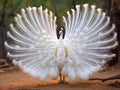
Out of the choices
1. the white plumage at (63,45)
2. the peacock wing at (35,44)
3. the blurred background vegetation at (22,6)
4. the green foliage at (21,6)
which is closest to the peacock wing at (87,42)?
the white plumage at (63,45)

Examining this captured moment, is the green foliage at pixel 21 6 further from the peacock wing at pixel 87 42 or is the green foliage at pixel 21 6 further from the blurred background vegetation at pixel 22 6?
the peacock wing at pixel 87 42

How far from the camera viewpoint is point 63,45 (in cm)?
883

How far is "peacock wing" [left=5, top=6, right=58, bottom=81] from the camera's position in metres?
8.77

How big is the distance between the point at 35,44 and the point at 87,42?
121cm

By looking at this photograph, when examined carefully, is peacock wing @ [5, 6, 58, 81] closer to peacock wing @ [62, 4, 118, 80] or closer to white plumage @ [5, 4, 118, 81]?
white plumage @ [5, 4, 118, 81]

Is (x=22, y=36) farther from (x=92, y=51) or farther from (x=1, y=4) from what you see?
(x=1, y=4)

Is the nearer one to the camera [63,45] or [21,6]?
[63,45]

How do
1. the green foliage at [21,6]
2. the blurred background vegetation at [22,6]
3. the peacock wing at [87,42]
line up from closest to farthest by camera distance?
the peacock wing at [87,42]
the blurred background vegetation at [22,6]
the green foliage at [21,6]

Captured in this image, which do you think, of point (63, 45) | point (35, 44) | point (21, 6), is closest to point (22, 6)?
point (21, 6)

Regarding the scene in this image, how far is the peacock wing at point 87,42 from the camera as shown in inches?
342

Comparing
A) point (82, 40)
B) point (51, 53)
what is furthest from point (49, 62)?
point (82, 40)

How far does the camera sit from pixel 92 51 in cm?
884

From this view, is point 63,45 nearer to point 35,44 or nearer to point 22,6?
point 35,44

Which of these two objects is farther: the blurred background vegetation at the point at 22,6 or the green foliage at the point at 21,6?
the green foliage at the point at 21,6
